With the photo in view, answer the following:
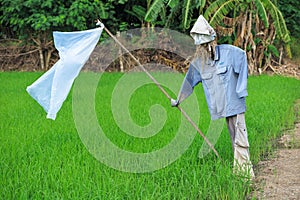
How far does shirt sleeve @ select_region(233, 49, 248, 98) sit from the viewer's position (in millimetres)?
3061

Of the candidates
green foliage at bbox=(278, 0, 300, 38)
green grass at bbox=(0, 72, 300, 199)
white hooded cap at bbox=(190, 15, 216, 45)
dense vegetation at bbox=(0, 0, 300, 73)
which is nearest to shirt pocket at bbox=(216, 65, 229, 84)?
white hooded cap at bbox=(190, 15, 216, 45)

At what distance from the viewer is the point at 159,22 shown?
1116 cm

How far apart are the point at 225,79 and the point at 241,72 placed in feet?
0.39

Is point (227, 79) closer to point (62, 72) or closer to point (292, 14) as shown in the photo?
point (62, 72)

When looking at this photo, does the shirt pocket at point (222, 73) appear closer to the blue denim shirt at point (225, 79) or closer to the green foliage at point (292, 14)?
the blue denim shirt at point (225, 79)

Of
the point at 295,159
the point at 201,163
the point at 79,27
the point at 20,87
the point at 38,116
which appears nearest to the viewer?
the point at 201,163

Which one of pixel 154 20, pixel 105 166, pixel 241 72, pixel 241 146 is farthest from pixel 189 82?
pixel 154 20

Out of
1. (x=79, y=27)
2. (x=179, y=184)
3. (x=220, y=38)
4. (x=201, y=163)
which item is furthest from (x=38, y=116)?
(x=220, y=38)

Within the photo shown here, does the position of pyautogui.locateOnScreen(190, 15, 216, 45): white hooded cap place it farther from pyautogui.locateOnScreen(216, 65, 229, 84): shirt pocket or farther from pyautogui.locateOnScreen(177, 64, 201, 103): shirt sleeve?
pyautogui.locateOnScreen(177, 64, 201, 103): shirt sleeve

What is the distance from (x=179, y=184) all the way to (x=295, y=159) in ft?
4.45

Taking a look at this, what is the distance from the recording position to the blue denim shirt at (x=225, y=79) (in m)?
3.11

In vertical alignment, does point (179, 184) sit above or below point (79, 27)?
below

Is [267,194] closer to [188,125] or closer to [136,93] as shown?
[188,125]

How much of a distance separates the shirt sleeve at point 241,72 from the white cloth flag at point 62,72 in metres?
1.01
